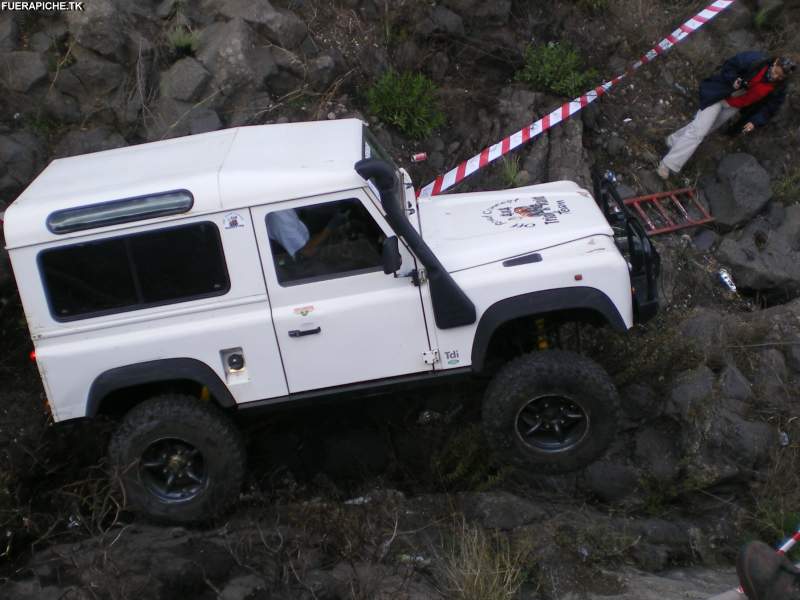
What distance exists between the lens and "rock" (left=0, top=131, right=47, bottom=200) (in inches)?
262

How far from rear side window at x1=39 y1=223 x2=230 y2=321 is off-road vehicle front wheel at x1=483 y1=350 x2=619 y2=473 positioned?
5.64 ft

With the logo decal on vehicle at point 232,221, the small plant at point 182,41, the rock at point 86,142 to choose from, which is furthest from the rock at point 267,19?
the logo decal on vehicle at point 232,221

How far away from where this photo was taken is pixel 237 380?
4.70 meters

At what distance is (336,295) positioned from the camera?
15.0ft

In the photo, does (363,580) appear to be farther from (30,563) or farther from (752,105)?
(752,105)

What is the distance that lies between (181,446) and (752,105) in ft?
19.9

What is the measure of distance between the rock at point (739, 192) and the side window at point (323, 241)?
447 centimetres

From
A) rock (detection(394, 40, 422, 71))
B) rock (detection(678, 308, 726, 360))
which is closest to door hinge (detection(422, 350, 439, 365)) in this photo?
rock (detection(678, 308, 726, 360))

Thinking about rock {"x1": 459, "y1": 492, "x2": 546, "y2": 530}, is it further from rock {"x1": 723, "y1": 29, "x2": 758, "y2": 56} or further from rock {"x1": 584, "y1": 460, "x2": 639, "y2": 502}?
rock {"x1": 723, "y1": 29, "x2": 758, "y2": 56}

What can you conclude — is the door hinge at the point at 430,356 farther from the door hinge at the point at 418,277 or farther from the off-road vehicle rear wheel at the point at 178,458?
the off-road vehicle rear wheel at the point at 178,458

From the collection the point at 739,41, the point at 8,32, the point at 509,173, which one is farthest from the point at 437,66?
the point at 8,32

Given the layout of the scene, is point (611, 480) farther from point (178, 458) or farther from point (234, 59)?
point (234, 59)

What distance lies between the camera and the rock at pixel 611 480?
544 cm

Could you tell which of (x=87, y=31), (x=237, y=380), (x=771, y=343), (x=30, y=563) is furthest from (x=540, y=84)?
(x=30, y=563)
